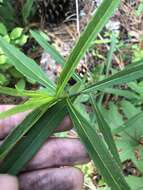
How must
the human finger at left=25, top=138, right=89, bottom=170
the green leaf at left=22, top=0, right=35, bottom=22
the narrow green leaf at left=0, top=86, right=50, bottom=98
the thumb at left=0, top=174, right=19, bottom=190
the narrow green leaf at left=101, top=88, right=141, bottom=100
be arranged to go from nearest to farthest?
1. the narrow green leaf at left=0, top=86, right=50, bottom=98
2. the thumb at left=0, top=174, right=19, bottom=190
3. the human finger at left=25, top=138, right=89, bottom=170
4. the narrow green leaf at left=101, top=88, right=141, bottom=100
5. the green leaf at left=22, top=0, right=35, bottom=22

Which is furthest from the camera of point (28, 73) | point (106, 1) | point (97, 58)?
point (97, 58)

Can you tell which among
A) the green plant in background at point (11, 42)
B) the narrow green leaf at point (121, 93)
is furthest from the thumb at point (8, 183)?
the green plant in background at point (11, 42)

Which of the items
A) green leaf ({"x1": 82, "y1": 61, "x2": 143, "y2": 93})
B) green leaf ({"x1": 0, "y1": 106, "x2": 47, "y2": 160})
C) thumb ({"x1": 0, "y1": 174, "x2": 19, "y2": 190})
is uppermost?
green leaf ({"x1": 82, "y1": 61, "x2": 143, "y2": 93})

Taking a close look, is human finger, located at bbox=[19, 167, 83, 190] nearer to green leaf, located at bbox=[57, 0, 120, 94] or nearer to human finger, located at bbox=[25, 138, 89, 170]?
human finger, located at bbox=[25, 138, 89, 170]

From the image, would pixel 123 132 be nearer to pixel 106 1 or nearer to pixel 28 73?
pixel 28 73

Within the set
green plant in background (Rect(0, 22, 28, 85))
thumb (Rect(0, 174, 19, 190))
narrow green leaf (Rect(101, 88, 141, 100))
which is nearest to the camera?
thumb (Rect(0, 174, 19, 190))

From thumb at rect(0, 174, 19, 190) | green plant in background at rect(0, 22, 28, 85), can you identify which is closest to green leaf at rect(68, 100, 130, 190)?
thumb at rect(0, 174, 19, 190)

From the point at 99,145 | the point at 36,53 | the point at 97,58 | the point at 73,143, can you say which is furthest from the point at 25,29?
the point at 99,145
